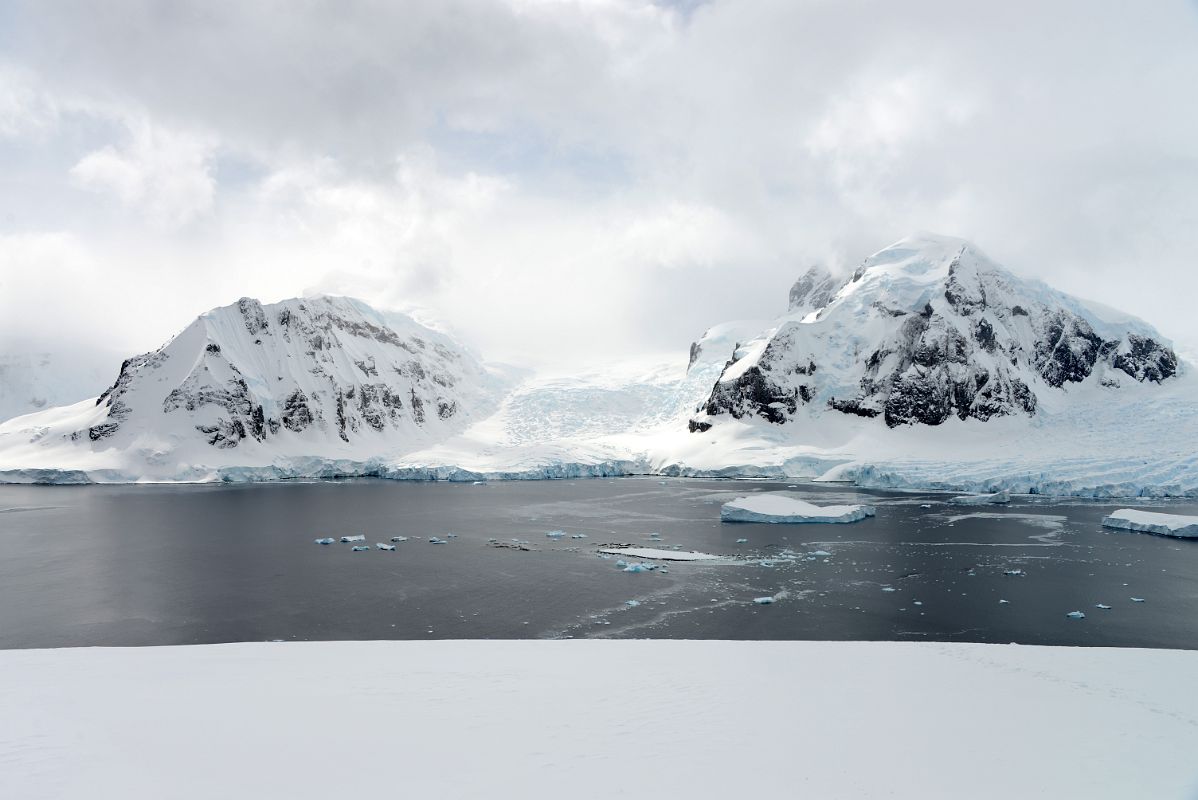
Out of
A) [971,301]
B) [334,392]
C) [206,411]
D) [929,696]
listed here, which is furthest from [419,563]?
[971,301]

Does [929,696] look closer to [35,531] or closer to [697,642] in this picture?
[697,642]

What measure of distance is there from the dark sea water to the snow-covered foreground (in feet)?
25.5

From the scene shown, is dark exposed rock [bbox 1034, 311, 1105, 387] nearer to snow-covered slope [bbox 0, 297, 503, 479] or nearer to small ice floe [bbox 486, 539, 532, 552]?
snow-covered slope [bbox 0, 297, 503, 479]

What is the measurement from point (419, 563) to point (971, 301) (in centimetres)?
11527

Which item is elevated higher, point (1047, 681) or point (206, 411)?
point (206, 411)

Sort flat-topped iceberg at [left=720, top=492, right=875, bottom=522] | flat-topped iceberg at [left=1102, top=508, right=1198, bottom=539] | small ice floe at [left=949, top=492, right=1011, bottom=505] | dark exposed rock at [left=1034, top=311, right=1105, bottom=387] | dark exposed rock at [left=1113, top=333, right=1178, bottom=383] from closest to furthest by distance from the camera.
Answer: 1. flat-topped iceberg at [left=1102, top=508, right=1198, bottom=539]
2. flat-topped iceberg at [left=720, top=492, right=875, bottom=522]
3. small ice floe at [left=949, top=492, right=1011, bottom=505]
4. dark exposed rock at [left=1113, top=333, right=1178, bottom=383]
5. dark exposed rock at [left=1034, top=311, right=1105, bottom=387]

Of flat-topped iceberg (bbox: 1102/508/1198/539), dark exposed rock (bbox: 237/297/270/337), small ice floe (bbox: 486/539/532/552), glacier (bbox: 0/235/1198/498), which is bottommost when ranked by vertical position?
flat-topped iceberg (bbox: 1102/508/1198/539)

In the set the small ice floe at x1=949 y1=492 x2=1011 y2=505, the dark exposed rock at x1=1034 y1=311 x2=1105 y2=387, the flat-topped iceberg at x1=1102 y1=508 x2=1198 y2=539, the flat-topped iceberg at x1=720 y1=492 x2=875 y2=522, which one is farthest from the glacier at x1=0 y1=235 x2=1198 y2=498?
the flat-topped iceberg at x1=720 y1=492 x2=875 y2=522

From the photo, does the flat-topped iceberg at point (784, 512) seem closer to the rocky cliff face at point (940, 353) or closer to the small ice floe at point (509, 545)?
the small ice floe at point (509, 545)

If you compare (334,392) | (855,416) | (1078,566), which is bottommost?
(1078,566)

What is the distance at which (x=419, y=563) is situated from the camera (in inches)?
1475

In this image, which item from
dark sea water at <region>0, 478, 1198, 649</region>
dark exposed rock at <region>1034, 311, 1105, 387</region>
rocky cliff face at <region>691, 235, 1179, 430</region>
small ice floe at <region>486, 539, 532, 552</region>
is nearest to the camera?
dark sea water at <region>0, 478, 1198, 649</region>

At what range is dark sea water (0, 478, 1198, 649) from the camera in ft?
81.9

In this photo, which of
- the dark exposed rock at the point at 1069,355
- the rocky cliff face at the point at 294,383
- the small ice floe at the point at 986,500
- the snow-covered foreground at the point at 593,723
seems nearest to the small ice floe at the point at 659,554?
the snow-covered foreground at the point at 593,723
